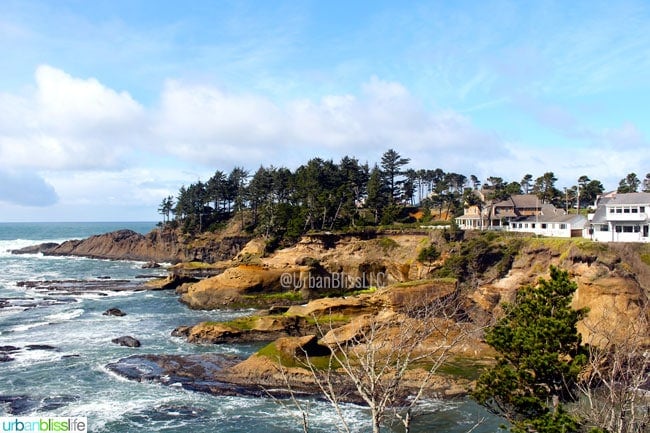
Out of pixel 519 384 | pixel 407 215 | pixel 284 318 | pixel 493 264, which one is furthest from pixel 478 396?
pixel 407 215

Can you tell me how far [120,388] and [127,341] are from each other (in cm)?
1114

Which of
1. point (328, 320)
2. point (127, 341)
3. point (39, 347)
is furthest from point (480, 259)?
point (39, 347)

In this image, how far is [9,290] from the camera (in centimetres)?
7481

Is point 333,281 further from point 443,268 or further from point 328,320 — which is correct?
point 328,320

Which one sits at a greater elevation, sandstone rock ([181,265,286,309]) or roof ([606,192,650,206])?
roof ([606,192,650,206])

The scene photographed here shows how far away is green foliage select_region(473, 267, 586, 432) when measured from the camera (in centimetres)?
2175

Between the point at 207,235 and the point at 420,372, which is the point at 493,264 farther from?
the point at 207,235

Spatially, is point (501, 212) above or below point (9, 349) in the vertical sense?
above

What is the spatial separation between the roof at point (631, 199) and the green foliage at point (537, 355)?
3855 cm

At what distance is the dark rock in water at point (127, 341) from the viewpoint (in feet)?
142

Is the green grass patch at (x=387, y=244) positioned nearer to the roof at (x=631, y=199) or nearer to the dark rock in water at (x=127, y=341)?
the roof at (x=631, y=199)

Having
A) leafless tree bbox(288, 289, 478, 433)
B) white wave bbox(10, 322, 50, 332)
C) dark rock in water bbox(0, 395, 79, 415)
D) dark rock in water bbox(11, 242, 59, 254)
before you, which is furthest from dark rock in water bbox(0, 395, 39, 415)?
dark rock in water bbox(11, 242, 59, 254)

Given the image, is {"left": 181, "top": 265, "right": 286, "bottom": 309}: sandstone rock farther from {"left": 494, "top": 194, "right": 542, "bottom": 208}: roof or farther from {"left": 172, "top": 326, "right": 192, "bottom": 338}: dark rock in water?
{"left": 494, "top": 194, "right": 542, "bottom": 208}: roof

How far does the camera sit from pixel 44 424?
25359mm
